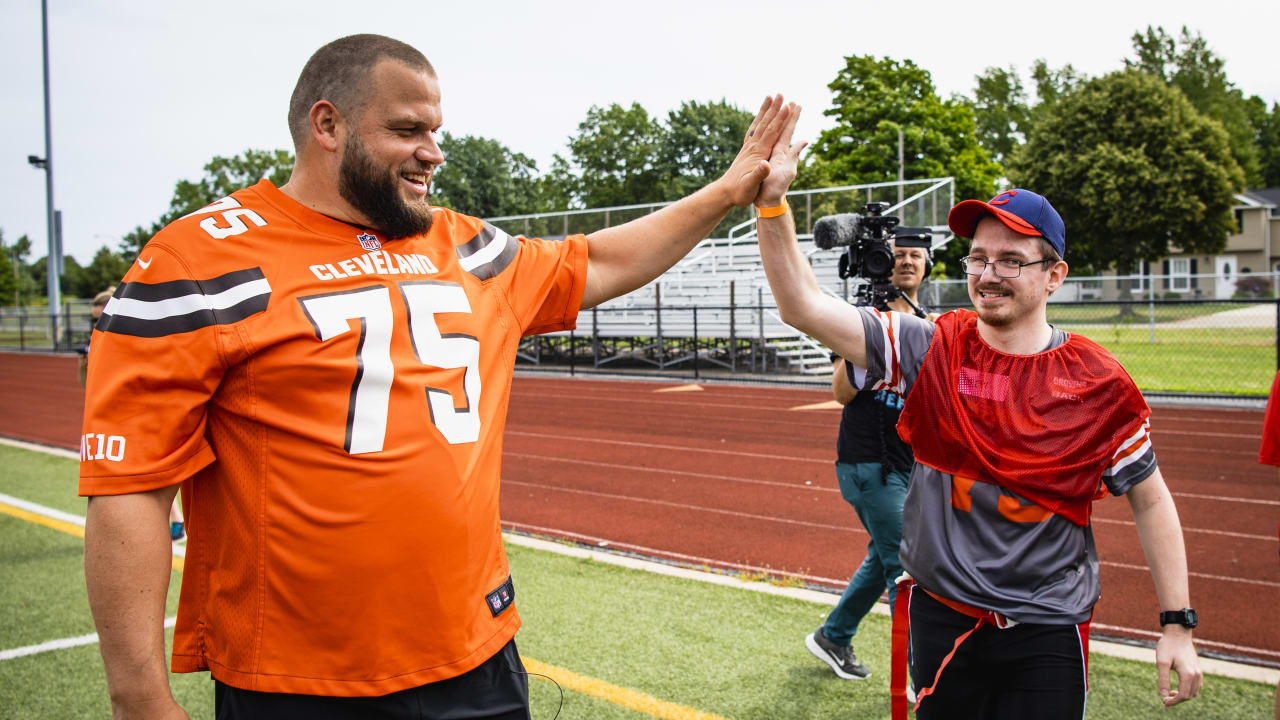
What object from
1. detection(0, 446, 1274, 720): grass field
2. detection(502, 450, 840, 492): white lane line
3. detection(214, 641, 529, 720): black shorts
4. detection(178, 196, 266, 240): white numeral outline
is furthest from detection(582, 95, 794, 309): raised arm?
detection(502, 450, 840, 492): white lane line

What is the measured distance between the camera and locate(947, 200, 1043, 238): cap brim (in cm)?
246

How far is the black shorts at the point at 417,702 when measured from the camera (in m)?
1.85

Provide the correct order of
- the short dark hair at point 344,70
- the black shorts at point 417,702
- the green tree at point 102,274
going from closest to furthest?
the black shorts at point 417,702 → the short dark hair at point 344,70 → the green tree at point 102,274

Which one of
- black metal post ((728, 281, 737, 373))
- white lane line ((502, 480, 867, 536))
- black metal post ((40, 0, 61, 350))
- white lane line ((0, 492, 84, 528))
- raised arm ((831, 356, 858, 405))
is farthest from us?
black metal post ((40, 0, 61, 350))

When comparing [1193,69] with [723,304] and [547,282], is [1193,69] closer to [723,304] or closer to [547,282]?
[723,304]

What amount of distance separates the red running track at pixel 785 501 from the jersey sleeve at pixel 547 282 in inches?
146

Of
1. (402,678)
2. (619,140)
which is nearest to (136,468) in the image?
(402,678)

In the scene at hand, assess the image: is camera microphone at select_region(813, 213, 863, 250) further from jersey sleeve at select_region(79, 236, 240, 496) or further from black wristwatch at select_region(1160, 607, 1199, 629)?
jersey sleeve at select_region(79, 236, 240, 496)

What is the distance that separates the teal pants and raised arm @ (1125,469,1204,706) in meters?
1.48

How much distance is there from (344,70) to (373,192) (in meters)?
0.28

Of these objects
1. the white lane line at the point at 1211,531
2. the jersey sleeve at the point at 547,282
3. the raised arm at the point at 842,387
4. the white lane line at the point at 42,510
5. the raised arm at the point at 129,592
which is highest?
the jersey sleeve at the point at 547,282

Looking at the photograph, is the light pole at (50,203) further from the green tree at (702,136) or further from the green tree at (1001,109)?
the green tree at (1001,109)

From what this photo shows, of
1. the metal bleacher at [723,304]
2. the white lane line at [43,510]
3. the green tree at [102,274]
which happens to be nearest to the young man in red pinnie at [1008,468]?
the white lane line at [43,510]

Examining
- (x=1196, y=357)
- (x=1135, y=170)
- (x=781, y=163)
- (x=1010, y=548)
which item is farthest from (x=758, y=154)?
(x=1135, y=170)
